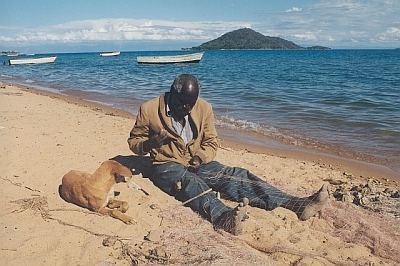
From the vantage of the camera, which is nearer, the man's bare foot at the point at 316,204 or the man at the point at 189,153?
the man's bare foot at the point at 316,204

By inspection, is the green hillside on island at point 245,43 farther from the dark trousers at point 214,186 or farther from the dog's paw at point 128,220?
the dog's paw at point 128,220

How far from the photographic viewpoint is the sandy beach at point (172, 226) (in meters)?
3.88

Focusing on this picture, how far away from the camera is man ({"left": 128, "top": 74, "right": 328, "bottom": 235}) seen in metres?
4.86

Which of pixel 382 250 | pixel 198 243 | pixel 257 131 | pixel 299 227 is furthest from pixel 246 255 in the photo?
pixel 257 131

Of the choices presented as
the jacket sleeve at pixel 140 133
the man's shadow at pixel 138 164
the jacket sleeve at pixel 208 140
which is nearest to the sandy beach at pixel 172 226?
the man's shadow at pixel 138 164

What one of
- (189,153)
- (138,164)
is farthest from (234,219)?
(138,164)

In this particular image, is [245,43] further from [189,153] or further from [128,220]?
[128,220]

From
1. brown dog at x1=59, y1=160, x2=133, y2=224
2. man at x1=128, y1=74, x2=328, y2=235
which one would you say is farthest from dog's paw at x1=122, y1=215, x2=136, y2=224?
man at x1=128, y1=74, x2=328, y2=235

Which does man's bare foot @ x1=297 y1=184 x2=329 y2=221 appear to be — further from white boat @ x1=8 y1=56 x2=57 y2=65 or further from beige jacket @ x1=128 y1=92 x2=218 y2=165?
white boat @ x1=8 y1=56 x2=57 y2=65

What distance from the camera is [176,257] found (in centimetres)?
385

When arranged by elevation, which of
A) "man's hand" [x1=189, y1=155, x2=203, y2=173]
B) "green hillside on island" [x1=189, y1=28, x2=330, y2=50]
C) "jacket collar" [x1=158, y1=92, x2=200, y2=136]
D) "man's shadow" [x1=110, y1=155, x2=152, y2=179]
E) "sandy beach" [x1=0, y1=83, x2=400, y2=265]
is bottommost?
"sandy beach" [x1=0, y1=83, x2=400, y2=265]

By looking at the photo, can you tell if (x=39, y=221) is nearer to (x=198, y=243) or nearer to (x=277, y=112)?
(x=198, y=243)

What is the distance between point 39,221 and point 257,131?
7.17 m

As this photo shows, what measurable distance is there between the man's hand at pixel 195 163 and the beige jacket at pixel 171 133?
5cm
